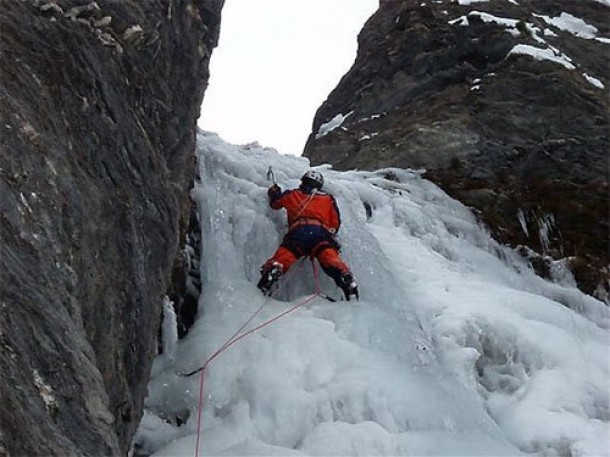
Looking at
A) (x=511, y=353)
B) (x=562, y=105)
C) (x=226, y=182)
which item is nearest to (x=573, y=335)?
(x=511, y=353)

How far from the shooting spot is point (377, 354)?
6180 mm

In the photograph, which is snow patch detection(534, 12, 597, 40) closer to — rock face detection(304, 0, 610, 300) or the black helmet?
rock face detection(304, 0, 610, 300)

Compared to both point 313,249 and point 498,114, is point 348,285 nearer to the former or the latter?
point 313,249

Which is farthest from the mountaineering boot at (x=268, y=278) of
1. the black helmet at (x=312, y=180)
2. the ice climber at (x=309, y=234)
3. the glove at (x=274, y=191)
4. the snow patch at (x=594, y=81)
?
the snow patch at (x=594, y=81)

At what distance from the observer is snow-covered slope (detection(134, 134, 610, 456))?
207 inches

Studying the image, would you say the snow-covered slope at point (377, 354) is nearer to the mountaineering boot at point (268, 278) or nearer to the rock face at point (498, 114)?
the mountaineering boot at point (268, 278)

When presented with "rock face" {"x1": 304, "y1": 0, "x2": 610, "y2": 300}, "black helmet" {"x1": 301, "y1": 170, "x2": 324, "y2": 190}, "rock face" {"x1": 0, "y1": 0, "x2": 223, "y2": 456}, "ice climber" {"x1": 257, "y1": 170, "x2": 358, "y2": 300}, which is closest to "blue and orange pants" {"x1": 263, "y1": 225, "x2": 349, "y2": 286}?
"ice climber" {"x1": 257, "y1": 170, "x2": 358, "y2": 300}

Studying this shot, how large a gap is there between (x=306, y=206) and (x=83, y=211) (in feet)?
13.9

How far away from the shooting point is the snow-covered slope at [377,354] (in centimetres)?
525

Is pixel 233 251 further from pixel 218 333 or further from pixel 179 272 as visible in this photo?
pixel 218 333

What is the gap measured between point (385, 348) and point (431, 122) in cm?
725

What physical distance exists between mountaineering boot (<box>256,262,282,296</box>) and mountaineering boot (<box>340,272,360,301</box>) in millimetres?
618

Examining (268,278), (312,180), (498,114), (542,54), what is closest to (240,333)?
(268,278)

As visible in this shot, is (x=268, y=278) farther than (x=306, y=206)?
No
